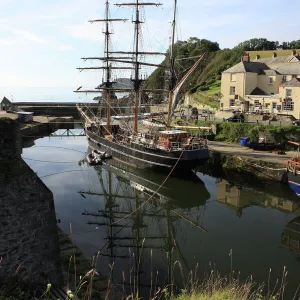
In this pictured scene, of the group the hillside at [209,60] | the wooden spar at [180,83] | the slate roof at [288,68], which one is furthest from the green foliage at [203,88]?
the wooden spar at [180,83]

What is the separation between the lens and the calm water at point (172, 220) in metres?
10.7

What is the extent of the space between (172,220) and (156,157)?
719 cm

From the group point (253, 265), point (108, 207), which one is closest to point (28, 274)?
point (253, 265)

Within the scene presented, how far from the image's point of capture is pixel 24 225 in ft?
23.9

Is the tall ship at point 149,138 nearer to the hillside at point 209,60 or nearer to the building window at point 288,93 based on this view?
the building window at point 288,93

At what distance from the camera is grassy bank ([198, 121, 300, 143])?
23.2m

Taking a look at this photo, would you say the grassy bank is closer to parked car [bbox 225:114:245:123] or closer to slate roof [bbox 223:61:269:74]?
parked car [bbox 225:114:245:123]

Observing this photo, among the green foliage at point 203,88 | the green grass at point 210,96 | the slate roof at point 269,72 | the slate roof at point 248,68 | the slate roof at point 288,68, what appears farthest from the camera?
the green foliage at point 203,88

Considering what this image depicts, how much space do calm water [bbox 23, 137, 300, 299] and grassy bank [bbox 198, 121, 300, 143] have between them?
5659 millimetres

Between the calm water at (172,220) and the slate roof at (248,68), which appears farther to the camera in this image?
the slate roof at (248,68)

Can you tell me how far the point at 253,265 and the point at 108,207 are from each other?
7.84 m

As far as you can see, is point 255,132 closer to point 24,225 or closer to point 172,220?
point 172,220

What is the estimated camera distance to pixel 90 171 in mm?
23062

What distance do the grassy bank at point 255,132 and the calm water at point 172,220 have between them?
18.6 feet
